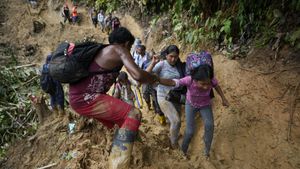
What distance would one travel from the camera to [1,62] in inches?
354

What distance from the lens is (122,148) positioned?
360 cm

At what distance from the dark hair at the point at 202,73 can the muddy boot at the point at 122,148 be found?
1205 millimetres

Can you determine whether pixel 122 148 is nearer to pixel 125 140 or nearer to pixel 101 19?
pixel 125 140

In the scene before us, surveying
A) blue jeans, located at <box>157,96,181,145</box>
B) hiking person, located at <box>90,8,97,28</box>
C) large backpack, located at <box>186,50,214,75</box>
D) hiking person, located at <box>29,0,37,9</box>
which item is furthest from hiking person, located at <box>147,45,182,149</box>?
hiking person, located at <box>29,0,37,9</box>

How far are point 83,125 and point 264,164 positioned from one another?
9.96ft

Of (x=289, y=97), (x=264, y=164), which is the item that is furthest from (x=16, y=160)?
(x=289, y=97)

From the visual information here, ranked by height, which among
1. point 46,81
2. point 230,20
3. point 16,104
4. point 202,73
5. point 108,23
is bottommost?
point 16,104

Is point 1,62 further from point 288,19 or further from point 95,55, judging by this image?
point 288,19

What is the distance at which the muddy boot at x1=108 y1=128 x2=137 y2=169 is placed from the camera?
356cm

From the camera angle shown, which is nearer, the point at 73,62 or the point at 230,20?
the point at 73,62

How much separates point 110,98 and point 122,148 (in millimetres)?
610

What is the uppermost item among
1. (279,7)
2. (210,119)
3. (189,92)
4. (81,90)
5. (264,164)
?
(279,7)

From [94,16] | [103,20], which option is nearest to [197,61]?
[103,20]

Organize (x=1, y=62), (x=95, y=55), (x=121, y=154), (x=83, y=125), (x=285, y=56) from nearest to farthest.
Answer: (x=95, y=55), (x=121, y=154), (x=83, y=125), (x=285, y=56), (x=1, y=62)
